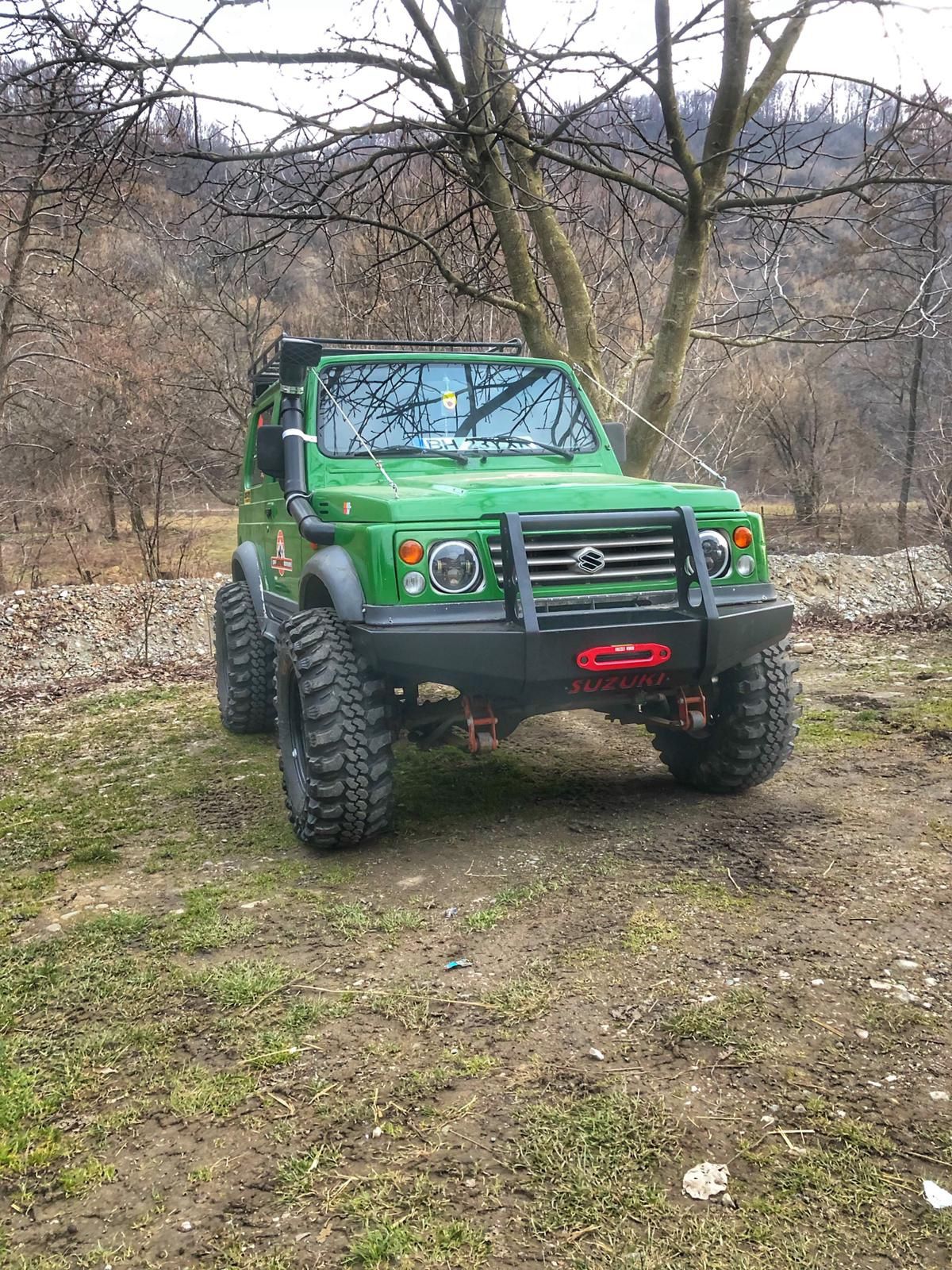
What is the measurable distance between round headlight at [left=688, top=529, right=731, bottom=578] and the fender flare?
9.47 feet

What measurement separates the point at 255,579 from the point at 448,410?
Answer: 1947 millimetres

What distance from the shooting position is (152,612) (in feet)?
39.1

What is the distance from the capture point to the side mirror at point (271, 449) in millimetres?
4871

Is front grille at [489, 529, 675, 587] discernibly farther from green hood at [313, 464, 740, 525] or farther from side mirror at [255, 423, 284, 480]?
side mirror at [255, 423, 284, 480]

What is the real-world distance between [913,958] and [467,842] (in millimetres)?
1833

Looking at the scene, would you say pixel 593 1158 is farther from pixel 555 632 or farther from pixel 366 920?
pixel 555 632

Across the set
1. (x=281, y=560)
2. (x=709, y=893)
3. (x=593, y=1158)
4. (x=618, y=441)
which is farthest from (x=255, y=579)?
(x=593, y=1158)

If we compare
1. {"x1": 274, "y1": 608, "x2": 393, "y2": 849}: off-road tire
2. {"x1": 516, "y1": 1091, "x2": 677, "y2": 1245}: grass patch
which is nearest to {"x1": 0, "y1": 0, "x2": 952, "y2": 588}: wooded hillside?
{"x1": 274, "y1": 608, "x2": 393, "y2": 849}: off-road tire

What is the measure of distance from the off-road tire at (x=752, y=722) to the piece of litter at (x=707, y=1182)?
240 centimetres

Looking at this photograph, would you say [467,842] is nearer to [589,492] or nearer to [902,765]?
[589,492]

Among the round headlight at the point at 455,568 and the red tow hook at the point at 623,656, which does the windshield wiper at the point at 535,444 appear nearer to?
the round headlight at the point at 455,568

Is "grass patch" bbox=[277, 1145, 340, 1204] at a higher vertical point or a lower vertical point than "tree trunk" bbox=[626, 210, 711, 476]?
lower

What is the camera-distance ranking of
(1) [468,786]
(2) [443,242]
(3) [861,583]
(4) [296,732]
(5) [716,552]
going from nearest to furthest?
(5) [716,552], (4) [296,732], (1) [468,786], (2) [443,242], (3) [861,583]

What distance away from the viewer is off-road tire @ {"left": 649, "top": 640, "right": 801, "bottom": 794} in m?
4.35
